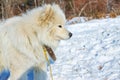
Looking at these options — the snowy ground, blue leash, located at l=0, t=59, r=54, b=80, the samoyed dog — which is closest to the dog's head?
the samoyed dog

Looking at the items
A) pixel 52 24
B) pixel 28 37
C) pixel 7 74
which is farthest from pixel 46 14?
pixel 7 74

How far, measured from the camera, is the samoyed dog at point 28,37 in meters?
5.05

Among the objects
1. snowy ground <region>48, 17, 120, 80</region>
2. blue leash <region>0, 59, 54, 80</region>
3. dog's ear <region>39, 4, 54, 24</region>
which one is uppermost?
dog's ear <region>39, 4, 54, 24</region>

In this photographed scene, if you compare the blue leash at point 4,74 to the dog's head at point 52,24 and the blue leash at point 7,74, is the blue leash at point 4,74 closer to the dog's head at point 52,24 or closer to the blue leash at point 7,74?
the blue leash at point 7,74

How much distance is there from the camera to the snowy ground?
233 inches

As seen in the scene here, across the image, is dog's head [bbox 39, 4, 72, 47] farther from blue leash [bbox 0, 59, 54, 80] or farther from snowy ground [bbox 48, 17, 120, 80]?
snowy ground [bbox 48, 17, 120, 80]

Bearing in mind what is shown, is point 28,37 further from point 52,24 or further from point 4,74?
point 4,74

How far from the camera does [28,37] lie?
510 cm

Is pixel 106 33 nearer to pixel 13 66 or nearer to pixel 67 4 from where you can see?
pixel 13 66

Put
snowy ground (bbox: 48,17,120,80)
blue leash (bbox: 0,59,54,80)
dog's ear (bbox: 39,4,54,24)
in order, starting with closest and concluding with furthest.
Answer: dog's ear (bbox: 39,4,54,24) → blue leash (bbox: 0,59,54,80) → snowy ground (bbox: 48,17,120,80)

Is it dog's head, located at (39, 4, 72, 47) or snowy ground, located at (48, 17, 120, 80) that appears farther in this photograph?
snowy ground, located at (48, 17, 120, 80)

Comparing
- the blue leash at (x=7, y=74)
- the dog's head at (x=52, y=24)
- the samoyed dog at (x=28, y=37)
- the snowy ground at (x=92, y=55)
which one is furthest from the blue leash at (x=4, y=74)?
the snowy ground at (x=92, y=55)

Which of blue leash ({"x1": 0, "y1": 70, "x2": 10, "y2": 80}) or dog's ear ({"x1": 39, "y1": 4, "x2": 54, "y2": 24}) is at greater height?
dog's ear ({"x1": 39, "y1": 4, "x2": 54, "y2": 24})

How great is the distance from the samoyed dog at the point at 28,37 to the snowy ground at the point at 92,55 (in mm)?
1041
